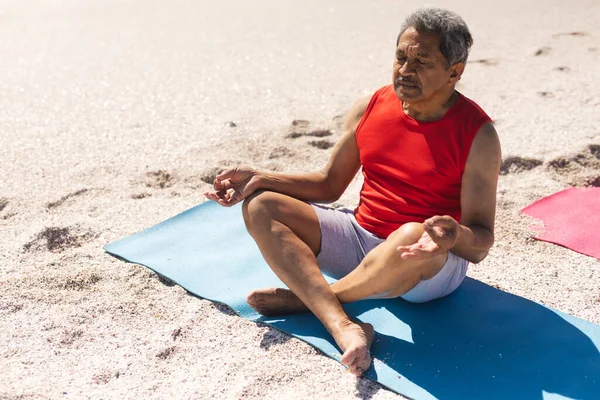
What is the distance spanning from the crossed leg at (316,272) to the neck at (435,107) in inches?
16.7

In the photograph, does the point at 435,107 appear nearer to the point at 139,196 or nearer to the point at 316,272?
the point at 316,272

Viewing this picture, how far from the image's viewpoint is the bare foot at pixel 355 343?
2.27 metres

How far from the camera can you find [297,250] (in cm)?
251

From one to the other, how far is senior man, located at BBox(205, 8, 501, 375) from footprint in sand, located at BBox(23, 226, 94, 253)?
2.86 ft

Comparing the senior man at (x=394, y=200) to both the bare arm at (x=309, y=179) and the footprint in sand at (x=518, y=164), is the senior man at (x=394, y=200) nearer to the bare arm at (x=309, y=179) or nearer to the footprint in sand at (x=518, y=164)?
the bare arm at (x=309, y=179)

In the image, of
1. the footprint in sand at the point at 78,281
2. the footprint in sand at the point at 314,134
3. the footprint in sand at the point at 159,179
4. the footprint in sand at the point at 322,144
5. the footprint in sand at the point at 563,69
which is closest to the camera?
the footprint in sand at the point at 78,281

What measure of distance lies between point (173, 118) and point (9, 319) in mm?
2243

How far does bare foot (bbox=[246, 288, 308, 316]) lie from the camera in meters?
2.62

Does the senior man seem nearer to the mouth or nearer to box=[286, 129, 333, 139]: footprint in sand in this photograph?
the mouth

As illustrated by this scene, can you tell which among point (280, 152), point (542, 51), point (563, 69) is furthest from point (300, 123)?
point (542, 51)

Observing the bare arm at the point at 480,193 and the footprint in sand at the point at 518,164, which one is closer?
the bare arm at the point at 480,193

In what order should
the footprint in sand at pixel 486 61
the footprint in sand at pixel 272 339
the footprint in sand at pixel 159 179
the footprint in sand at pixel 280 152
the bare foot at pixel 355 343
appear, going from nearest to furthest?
the bare foot at pixel 355 343, the footprint in sand at pixel 272 339, the footprint in sand at pixel 159 179, the footprint in sand at pixel 280 152, the footprint in sand at pixel 486 61

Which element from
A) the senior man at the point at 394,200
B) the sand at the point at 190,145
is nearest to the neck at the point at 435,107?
the senior man at the point at 394,200

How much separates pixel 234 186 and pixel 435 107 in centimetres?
74
